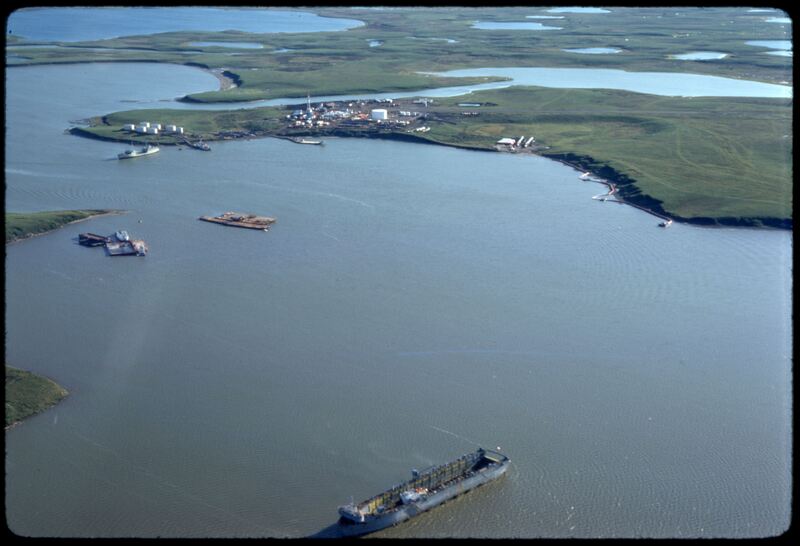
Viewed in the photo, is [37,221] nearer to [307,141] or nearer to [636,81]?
[307,141]

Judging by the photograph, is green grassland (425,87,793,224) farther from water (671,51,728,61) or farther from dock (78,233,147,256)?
water (671,51,728,61)

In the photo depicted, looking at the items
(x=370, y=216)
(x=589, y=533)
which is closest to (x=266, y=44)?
(x=370, y=216)

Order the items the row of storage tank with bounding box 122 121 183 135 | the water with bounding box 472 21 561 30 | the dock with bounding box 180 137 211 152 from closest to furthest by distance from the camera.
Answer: the dock with bounding box 180 137 211 152
the row of storage tank with bounding box 122 121 183 135
the water with bounding box 472 21 561 30

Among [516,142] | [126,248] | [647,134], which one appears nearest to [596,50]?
[647,134]

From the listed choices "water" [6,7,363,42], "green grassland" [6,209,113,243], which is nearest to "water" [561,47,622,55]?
"water" [6,7,363,42]

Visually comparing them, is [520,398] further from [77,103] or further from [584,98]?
[77,103]

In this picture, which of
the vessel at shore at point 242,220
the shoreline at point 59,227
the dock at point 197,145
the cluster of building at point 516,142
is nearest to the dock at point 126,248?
the shoreline at point 59,227
